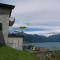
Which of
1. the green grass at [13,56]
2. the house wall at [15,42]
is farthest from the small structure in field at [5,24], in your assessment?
the green grass at [13,56]

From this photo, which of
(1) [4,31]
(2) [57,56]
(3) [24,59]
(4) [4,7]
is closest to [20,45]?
(1) [4,31]

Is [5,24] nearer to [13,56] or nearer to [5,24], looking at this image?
[5,24]

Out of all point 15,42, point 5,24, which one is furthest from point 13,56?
point 15,42

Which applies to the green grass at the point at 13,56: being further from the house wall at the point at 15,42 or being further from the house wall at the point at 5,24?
the house wall at the point at 15,42

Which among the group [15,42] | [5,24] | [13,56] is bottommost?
[13,56]

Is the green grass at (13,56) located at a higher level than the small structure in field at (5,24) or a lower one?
lower

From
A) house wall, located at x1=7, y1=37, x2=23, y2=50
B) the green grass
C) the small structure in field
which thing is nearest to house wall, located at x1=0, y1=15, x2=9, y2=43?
the small structure in field

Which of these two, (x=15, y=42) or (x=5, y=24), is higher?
(x=5, y=24)

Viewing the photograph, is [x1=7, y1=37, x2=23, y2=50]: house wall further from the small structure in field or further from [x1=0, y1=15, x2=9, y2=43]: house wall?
[x1=0, y1=15, x2=9, y2=43]: house wall

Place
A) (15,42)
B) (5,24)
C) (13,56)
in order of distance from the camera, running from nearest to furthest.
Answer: (13,56) → (5,24) → (15,42)

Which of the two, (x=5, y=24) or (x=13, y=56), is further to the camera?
(x=5, y=24)

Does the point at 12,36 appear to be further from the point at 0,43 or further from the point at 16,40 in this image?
the point at 0,43

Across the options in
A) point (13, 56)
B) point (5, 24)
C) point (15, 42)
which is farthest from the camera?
point (15, 42)

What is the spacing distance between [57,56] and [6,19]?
18.8 ft
